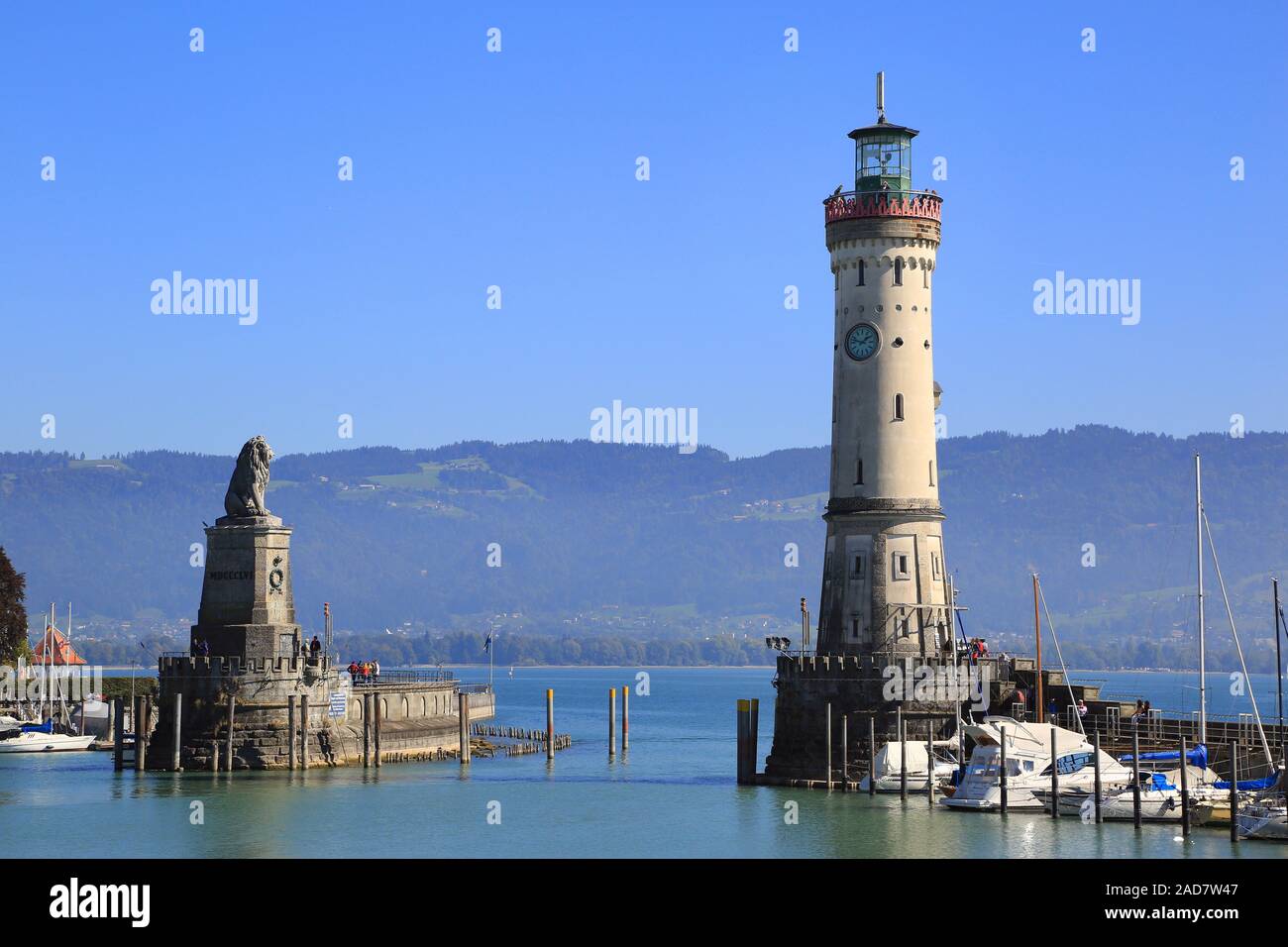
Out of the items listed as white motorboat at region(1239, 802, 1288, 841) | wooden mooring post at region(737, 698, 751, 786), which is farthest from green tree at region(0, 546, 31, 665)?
white motorboat at region(1239, 802, 1288, 841)

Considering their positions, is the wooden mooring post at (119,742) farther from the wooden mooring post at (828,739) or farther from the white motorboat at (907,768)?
the white motorboat at (907,768)

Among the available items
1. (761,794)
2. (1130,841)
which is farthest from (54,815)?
(1130,841)

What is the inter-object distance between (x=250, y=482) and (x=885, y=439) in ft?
Result: 94.5

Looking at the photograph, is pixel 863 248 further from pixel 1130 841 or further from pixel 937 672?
pixel 1130 841

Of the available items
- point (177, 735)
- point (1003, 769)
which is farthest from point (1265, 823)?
point (177, 735)

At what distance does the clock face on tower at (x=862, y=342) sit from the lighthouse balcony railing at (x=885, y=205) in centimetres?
437

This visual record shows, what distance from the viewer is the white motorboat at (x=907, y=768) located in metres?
74.2

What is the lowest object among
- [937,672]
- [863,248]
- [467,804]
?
[467,804]

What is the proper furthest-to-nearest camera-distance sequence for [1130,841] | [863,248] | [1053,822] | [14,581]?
[14,581] → [863,248] → [1053,822] → [1130,841]

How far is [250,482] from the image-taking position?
296 ft

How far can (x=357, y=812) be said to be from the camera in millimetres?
74250

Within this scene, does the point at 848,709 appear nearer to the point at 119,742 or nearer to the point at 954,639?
the point at 954,639
